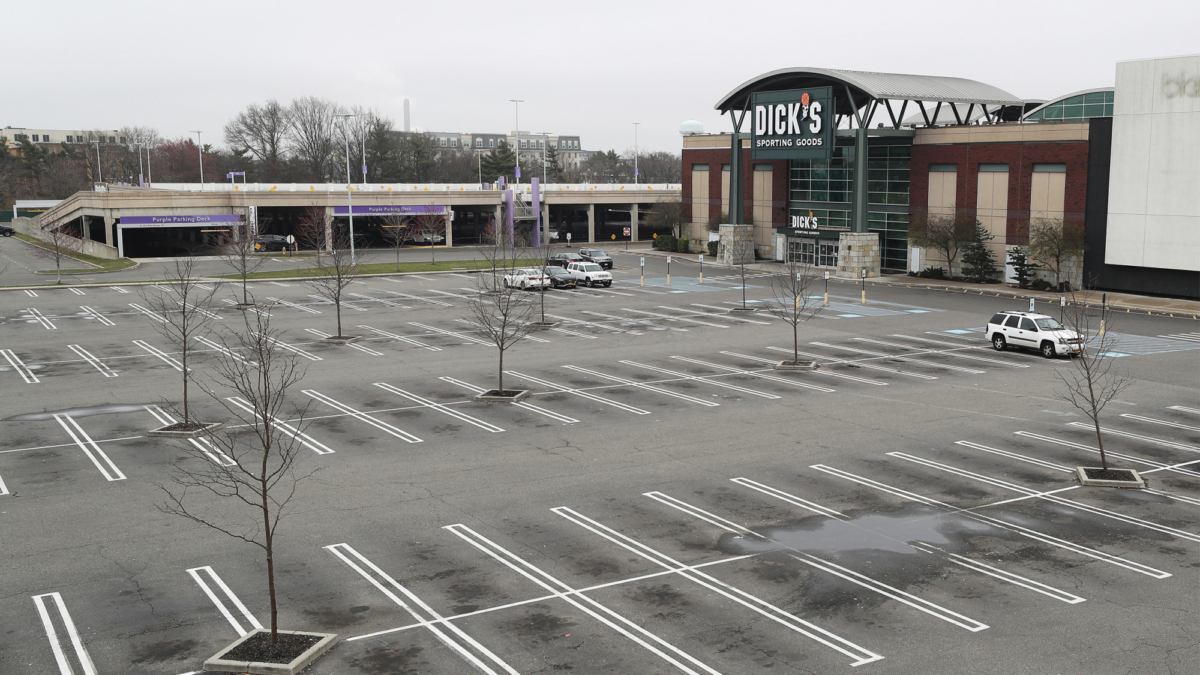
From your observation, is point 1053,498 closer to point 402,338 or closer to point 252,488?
point 252,488

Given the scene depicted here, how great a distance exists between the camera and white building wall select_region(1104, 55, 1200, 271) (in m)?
46.5

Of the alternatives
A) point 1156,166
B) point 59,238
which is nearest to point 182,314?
point 1156,166

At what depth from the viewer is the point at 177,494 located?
1839 centimetres

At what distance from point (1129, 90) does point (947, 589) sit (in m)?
43.7

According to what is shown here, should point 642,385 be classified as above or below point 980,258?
below

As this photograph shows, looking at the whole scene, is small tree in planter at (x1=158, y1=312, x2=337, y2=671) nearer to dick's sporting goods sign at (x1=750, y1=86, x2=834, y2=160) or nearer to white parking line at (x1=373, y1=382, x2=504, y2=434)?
white parking line at (x1=373, y1=382, x2=504, y2=434)

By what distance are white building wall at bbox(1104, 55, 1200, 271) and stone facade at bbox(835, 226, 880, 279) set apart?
1388 centimetres

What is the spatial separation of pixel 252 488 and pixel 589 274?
43828 mm

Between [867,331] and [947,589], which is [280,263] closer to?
[867,331]

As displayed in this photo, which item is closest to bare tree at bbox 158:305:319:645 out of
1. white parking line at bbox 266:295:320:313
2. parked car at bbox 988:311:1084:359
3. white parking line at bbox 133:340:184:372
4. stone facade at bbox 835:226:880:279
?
white parking line at bbox 133:340:184:372

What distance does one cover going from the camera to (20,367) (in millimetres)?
31297

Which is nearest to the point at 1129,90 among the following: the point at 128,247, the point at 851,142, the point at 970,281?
the point at 970,281

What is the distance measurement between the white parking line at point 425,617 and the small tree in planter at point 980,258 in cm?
4800

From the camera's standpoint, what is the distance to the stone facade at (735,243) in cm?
6962
